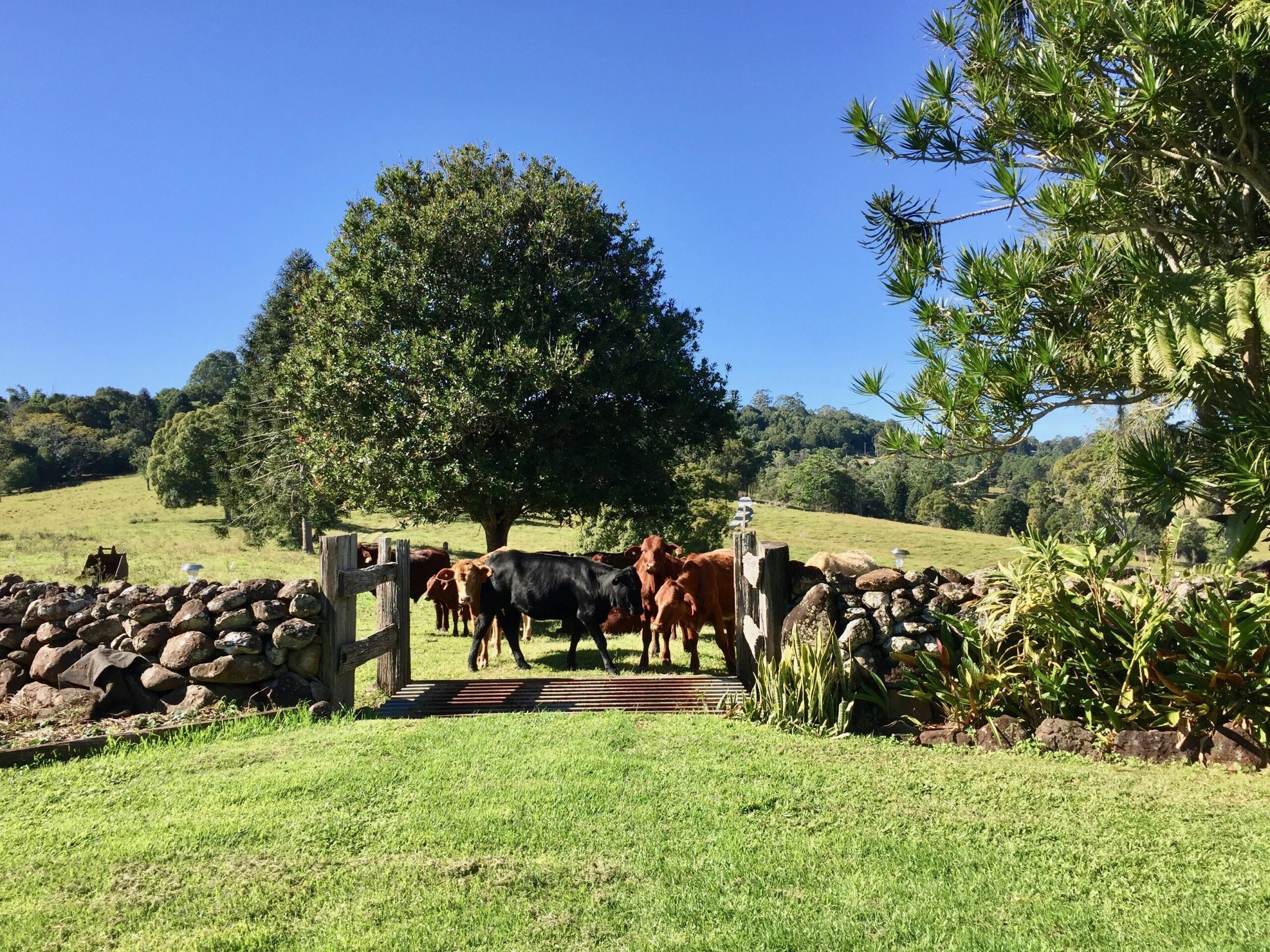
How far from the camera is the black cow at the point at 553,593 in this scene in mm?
10094

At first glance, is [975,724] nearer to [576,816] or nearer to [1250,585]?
[1250,585]

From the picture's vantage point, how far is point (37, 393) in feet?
264

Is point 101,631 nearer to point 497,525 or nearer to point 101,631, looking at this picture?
point 101,631

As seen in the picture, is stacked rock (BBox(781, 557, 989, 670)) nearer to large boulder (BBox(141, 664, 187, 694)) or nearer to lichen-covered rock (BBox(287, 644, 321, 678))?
lichen-covered rock (BBox(287, 644, 321, 678))

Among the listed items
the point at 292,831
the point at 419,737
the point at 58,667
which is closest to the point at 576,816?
the point at 292,831

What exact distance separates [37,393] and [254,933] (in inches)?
3756

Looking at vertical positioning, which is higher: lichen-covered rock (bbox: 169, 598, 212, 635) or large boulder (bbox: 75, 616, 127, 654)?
lichen-covered rock (bbox: 169, 598, 212, 635)

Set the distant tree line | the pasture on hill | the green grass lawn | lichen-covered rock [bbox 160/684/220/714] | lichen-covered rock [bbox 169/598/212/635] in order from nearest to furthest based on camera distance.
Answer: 1. the green grass lawn
2. lichen-covered rock [bbox 160/684/220/714]
3. lichen-covered rock [bbox 169/598/212/635]
4. the pasture on hill
5. the distant tree line

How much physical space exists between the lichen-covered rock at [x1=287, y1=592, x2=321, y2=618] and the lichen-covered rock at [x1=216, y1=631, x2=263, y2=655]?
0.37 metres

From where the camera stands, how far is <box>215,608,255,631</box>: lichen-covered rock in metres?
7.26

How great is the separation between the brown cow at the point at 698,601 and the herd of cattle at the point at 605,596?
1cm

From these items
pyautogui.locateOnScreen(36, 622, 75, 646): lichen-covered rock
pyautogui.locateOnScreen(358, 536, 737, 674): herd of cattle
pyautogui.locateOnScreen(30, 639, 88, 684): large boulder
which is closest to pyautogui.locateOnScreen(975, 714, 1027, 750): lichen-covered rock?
pyautogui.locateOnScreen(358, 536, 737, 674): herd of cattle

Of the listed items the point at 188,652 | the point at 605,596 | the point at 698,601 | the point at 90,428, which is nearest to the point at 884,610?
the point at 698,601

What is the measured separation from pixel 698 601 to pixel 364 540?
80.2 ft
